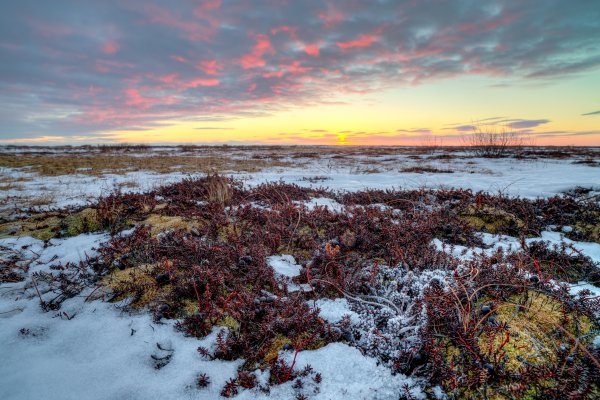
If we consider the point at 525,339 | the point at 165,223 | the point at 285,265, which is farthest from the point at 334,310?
the point at 165,223

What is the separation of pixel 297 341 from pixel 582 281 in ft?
12.5

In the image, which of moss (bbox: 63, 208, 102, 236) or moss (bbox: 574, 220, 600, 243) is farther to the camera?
moss (bbox: 63, 208, 102, 236)

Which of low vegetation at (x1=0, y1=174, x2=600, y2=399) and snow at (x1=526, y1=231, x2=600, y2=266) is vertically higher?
low vegetation at (x1=0, y1=174, x2=600, y2=399)

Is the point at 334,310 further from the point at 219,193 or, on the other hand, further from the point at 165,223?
the point at 219,193

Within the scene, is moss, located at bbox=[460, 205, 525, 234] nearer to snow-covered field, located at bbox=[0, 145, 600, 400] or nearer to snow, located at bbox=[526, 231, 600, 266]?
snow, located at bbox=[526, 231, 600, 266]

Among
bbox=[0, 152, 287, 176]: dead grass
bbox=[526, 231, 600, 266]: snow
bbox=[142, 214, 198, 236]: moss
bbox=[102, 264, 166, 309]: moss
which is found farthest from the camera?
bbox=[0, 152, 287, 176]: dead grass

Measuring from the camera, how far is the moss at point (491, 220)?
5.53m

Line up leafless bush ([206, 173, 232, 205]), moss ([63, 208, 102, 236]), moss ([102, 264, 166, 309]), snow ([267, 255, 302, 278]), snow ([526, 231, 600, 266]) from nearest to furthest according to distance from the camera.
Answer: moss ([102, 264, 166, 309]), snow ([267, 255, 302, 278]), snow ([526, 231, 600, 266]), moss ([63, 208, 102, 236]), leafless bush ([206, 173, 232, 205])

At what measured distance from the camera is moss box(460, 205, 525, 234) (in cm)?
553

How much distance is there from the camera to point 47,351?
2627 millimetres

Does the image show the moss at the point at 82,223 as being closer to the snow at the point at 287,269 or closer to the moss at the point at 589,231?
the snow at the point at 287,269

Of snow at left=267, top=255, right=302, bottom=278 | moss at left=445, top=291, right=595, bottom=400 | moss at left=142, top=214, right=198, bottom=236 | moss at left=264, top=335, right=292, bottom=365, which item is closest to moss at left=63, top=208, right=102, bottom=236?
moss at left=142, top=214, right=198, bottom=236

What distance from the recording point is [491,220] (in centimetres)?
582

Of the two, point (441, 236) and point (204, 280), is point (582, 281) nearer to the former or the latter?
point (441, 236)
